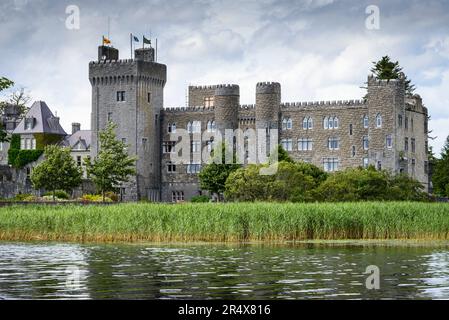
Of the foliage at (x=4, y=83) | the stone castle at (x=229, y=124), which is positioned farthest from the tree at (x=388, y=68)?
the foliage at (x=4, y=83)

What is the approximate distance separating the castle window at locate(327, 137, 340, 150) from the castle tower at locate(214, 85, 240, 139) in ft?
25.4

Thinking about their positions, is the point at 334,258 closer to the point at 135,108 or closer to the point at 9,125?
the point at 135,108

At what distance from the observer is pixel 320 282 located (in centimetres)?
2312

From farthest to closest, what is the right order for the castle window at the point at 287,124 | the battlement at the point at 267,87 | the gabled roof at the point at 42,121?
the gabled roof at the point at 42,121
the castle window at the point at 287,124
the battlement at the point at 267,87

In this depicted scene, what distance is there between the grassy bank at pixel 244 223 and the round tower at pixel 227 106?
1649 inches

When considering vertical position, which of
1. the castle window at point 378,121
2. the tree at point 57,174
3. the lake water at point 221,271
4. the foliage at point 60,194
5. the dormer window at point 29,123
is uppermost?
Result: the dormer window at point 29,123

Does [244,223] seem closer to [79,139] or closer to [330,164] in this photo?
[330,164]

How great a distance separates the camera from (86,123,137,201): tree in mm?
69938

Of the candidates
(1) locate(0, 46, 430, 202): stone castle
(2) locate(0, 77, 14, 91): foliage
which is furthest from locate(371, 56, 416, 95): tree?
(2) locate(0, 77, 14, 91): foliage

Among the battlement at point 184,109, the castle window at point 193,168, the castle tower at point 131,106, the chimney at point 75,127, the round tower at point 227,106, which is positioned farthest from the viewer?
the chimney at point 75,127

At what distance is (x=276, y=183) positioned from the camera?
6012cm

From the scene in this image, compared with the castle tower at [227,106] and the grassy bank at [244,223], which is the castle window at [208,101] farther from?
the grassy bank at [244,223]

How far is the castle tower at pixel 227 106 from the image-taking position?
79250mm
